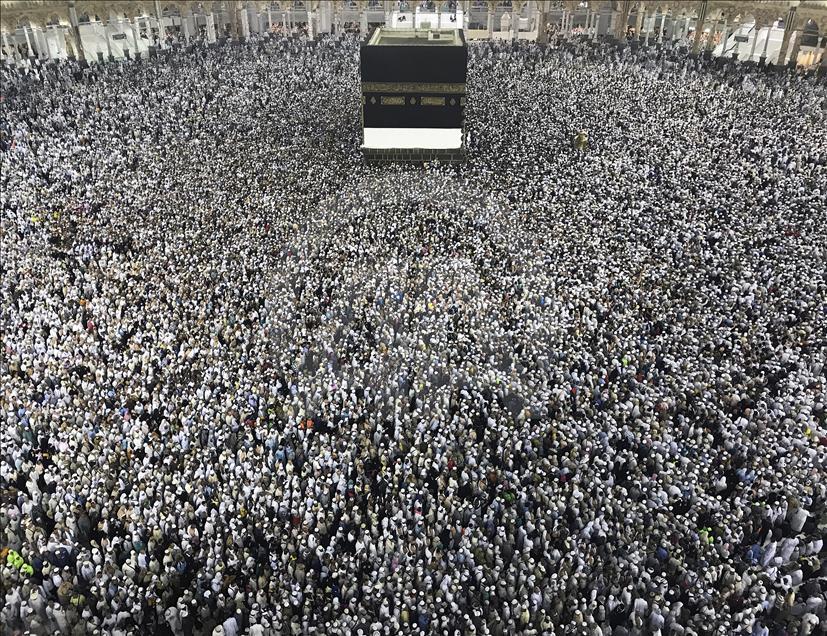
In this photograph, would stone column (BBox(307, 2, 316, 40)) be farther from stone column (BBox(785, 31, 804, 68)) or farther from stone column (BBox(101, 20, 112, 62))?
stone column (BBox(785, 31, 804, 68))

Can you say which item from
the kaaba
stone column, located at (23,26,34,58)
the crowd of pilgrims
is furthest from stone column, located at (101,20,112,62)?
the kaaba

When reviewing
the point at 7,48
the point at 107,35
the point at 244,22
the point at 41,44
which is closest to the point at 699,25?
the point at 244,22

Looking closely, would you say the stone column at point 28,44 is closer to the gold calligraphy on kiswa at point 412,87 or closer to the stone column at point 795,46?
the gold calligraphy on kiswa at point 412,87

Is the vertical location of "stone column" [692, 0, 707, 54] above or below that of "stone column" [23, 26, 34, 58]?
above

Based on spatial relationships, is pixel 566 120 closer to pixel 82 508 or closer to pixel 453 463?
pixel 453 463

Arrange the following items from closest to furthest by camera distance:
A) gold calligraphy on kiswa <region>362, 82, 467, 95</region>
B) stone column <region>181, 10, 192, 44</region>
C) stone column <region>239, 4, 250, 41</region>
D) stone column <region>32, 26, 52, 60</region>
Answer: gold calligraphy on kiswa <region>362, 82, 467, 95</region>
stone column <region>32, 26, 52, 60</region>
stone column <region>181, 10, 192, 44</region>
stone column <region>239, 4, 250, 41</region>

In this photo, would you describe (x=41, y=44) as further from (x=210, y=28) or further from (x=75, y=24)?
(x=210, y=28)

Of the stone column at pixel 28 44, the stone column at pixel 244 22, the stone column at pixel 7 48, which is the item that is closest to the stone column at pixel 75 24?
the stone column at pixel 28 44
